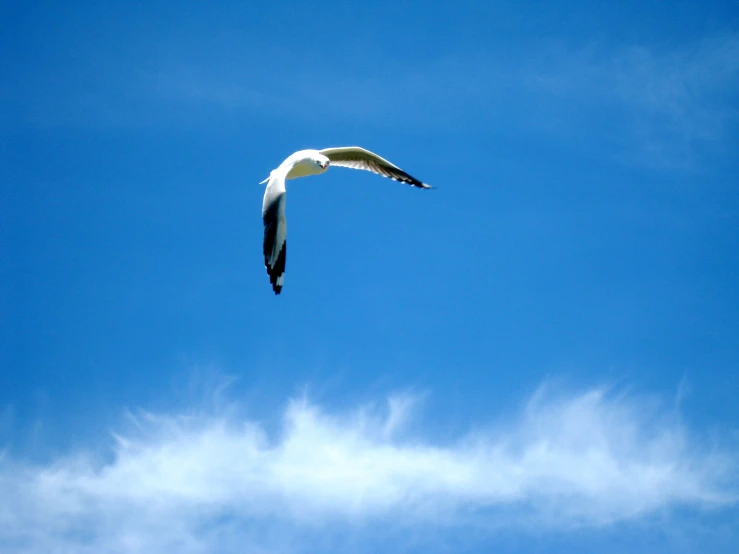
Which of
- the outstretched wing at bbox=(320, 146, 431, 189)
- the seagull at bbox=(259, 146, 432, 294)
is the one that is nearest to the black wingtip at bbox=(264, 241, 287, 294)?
the seagull at bbox=(259, 146, 432, 294)

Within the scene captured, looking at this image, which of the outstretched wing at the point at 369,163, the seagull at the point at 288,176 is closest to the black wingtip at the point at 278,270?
the seagull at the point at 288,176

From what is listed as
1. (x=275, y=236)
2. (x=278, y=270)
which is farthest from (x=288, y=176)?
(x=278, y=270)

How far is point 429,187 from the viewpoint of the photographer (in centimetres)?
1455

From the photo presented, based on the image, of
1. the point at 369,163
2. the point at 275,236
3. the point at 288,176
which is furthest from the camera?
the point at 369,163

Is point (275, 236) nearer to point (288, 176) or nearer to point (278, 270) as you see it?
point (278, 270)

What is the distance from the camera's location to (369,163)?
14.7m

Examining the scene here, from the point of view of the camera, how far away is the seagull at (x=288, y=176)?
10.9 metres

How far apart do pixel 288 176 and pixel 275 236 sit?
1.80 metres

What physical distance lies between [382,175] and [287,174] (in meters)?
2.98

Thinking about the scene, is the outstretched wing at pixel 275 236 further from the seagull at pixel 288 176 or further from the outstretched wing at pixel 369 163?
the outstretched wing at pixel 369 163

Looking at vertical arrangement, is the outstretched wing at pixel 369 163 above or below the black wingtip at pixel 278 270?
above

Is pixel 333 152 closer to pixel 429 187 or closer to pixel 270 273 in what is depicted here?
pixel 429 187

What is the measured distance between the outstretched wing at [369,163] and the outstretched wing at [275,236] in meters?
3.49

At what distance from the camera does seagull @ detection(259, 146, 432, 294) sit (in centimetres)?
1086
